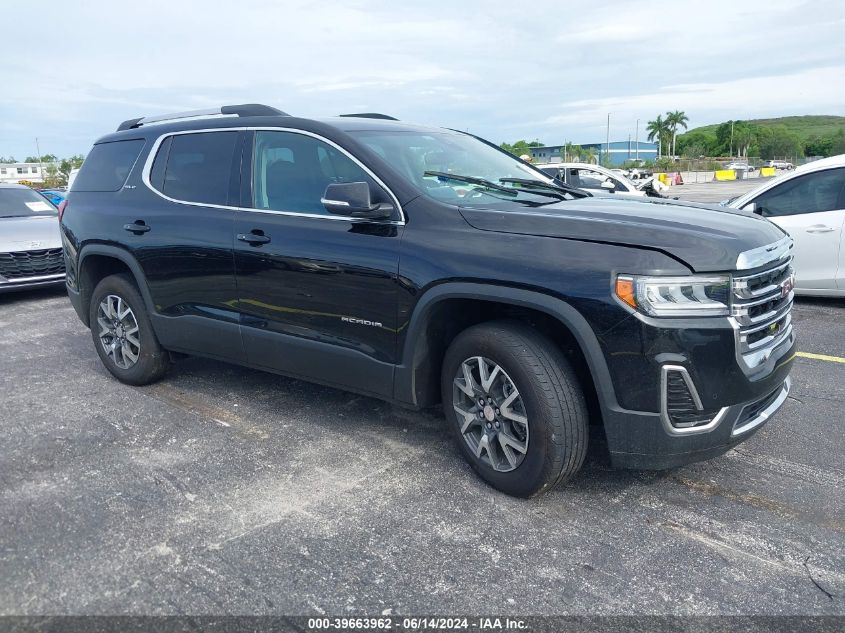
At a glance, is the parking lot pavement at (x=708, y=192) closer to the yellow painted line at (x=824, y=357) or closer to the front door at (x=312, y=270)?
the yellow painted line at (x=824, y=357)

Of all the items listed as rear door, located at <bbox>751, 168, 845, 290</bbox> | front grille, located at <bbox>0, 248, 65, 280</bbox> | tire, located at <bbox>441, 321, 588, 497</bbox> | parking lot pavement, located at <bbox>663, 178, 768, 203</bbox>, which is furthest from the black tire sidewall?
parking lot pavement, located at <bbox>663, 178, 768, 203</bbox>

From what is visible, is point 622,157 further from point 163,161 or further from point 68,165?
point 163,161

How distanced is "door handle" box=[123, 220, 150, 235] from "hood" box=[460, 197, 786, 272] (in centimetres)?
248

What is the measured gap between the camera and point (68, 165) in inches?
3334

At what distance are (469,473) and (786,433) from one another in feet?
6.20

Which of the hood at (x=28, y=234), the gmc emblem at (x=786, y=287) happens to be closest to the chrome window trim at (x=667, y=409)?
the gmc emblem at (x=786, y=287)

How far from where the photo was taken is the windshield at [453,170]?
3.87 meters

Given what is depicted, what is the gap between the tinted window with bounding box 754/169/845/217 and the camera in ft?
24.4

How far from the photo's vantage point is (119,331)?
17.5ft

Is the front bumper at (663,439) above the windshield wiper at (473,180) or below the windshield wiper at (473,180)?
below

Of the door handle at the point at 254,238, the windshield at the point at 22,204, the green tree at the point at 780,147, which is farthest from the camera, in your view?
the green tree at the point at 780,147

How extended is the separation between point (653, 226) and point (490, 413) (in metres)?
1.13

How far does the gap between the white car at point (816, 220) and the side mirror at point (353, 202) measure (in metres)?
5.12

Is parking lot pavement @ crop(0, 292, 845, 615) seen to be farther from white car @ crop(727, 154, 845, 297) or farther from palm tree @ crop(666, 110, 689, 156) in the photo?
palm tree @ crop(666, 110, 689, 156)
